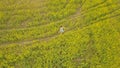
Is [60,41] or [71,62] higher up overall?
[60,41]

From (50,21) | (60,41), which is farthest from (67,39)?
(50,21)

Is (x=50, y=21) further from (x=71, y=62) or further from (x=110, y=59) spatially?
(x=110, y=59)

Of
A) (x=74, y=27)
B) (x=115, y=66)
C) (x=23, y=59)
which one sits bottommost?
(x=115, y=66)

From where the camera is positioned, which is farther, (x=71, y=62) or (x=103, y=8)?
(x=103, y=8)

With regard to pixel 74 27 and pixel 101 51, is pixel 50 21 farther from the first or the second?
pixel 101 51

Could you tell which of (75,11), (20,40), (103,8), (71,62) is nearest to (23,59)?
(20,40)

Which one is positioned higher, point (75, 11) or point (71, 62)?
point (75, 11)
